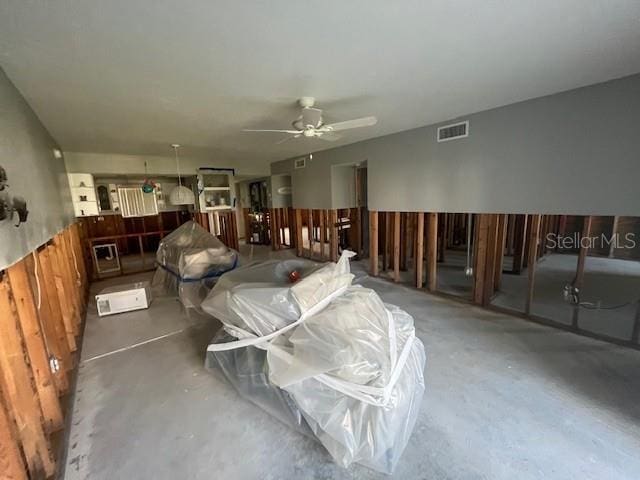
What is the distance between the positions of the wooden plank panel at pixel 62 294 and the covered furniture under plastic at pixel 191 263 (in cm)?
122

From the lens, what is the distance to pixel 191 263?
381cm

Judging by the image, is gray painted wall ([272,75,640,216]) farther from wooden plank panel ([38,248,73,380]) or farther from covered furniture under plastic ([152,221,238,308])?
wooden plank panel ([38,248,73,380])

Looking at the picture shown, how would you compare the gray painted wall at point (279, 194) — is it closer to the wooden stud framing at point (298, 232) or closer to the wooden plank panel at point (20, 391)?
the wooden stud framing at point (298, 232)

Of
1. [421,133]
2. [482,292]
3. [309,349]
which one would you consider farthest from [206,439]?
[421,133]

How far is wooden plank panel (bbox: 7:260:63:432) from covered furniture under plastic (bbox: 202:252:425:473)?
1.05 m

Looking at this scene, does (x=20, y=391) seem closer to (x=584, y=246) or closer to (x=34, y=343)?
(x=34, y=343)

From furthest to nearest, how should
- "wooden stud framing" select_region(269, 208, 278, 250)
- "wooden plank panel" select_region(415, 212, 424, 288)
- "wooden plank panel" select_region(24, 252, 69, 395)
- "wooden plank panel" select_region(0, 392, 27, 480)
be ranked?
1. "wooden stud framing" select_region(269, 208, 278, 250)
2. "wooden plank panel" select_region(415, 212, 424, 288)
3. "wooden plank panel" select_region(24, 252, 69, 395)
4. "wooden plank panel" select_region(0, 392, 27, 480)

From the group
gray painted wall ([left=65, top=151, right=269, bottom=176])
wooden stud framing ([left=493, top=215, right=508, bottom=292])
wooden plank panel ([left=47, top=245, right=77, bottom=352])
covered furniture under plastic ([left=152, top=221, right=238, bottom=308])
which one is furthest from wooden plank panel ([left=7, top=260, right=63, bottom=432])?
wooden stud framing ([left=493, top=215, right=508, bottom=292])

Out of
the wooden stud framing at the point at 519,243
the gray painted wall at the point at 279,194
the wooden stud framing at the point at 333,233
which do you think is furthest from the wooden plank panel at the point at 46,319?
the wooden stud framing at the point at 519,243

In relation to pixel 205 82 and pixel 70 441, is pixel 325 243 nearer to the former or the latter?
pixel 205 82

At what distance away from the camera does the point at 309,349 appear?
66.5 inches

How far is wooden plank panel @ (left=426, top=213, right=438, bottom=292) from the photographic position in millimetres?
3969

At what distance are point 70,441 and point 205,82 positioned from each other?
2.85 meters

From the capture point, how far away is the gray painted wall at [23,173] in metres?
1.56
